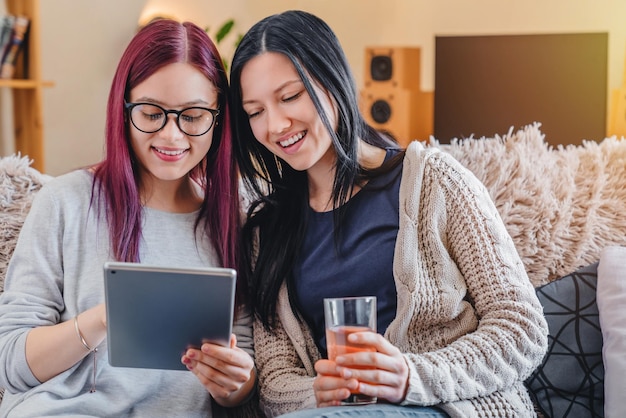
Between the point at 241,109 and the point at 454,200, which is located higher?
the point at 241,109

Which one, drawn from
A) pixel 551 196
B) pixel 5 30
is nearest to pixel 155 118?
pixel 551 196

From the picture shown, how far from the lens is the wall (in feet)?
12.8

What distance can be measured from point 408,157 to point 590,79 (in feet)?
8.17

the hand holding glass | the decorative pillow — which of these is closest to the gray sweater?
the hand holding glass

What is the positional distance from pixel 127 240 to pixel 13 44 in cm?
228

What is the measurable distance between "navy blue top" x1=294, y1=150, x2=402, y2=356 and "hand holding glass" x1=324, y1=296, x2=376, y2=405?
281 millimetres

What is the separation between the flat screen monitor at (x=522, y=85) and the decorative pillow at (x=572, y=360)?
7.23 ft

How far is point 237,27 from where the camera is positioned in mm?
4582

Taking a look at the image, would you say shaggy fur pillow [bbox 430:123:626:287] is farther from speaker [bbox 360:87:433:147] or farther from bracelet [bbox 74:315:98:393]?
speaker [bbox 360:87:433:147]

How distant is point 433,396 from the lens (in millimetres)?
1267

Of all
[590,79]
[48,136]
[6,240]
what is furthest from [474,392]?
[48,136]

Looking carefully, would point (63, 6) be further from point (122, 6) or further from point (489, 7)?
point (489, 7)

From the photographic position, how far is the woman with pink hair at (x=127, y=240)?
1327mm

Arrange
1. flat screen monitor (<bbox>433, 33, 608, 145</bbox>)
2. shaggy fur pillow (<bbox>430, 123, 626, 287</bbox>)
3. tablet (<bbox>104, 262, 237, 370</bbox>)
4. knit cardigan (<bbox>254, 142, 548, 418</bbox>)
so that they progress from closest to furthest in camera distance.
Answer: tablet (<bbox>104, 262, 237, 370</bbox>) → knit cardigan (<bbox>254, 142, 548, 418</bbox>) → shaggy fur pillow (<bbox>430, 123, 626, 287</bbox>) → flat screen monitor (<bbox>433, 33, 608, 145</bbox>)
